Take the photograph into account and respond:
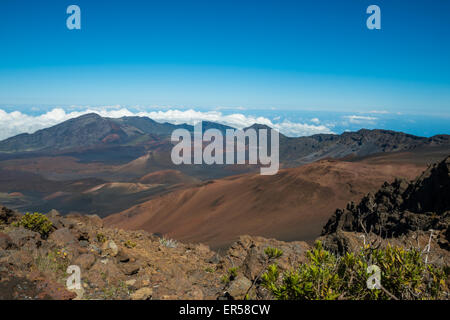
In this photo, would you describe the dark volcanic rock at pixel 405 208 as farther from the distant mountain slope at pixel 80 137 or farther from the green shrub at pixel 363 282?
the distant mountain slope at pixel 80 137

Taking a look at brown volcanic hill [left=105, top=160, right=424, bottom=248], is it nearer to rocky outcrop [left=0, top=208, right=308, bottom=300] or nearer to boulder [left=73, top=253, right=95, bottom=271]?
rocky outcrop [left=0, top=208, right=308, bottom=300]

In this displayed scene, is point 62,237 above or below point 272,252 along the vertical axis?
below

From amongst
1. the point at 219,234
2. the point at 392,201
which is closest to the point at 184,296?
the point at 392,201

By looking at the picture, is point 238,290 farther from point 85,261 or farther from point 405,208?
point 405,208

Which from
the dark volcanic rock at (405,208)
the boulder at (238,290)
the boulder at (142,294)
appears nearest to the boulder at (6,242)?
the boulder at (142,294)

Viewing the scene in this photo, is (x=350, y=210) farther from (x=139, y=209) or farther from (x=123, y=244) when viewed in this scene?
(x=139, y=209)

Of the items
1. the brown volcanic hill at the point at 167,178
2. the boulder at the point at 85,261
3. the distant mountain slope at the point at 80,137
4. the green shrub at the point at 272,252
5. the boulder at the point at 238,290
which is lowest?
the brown volcanic hill at the point at 167,178

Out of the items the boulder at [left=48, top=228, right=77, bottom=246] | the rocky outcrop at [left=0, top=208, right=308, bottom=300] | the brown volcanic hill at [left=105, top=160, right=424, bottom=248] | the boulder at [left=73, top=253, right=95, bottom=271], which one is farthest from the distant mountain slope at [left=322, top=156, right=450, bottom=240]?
the boulder at [left=48, top=228, right=77, bottom=246]
